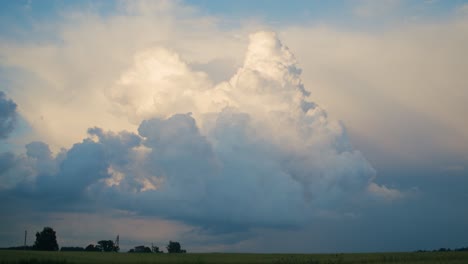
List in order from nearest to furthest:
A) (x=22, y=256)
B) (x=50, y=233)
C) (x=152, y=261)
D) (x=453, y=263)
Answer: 1. (x=453, y=263)
2. (x=22, y=256)
3. (x=152, y=261)
4. (x=50, y=233)

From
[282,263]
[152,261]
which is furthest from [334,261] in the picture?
[152,261]

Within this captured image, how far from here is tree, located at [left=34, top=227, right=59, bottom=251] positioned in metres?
153

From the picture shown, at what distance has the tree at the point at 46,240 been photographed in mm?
152875

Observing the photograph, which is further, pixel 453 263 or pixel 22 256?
pixel 22 256

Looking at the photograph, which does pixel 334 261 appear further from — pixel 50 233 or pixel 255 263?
pixel 50 233

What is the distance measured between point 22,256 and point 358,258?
159ft

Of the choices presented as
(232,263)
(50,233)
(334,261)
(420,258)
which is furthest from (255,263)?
(50,233)

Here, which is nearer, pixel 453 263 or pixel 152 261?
pixel 453 263

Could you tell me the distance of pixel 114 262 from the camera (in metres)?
75.5

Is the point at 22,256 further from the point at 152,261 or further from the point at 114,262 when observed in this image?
the point at 152,261

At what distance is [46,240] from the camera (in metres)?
154

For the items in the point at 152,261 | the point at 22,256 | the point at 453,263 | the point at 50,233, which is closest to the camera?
the point at 453,263

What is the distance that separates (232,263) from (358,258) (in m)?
19.5

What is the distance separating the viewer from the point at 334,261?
7794cm
